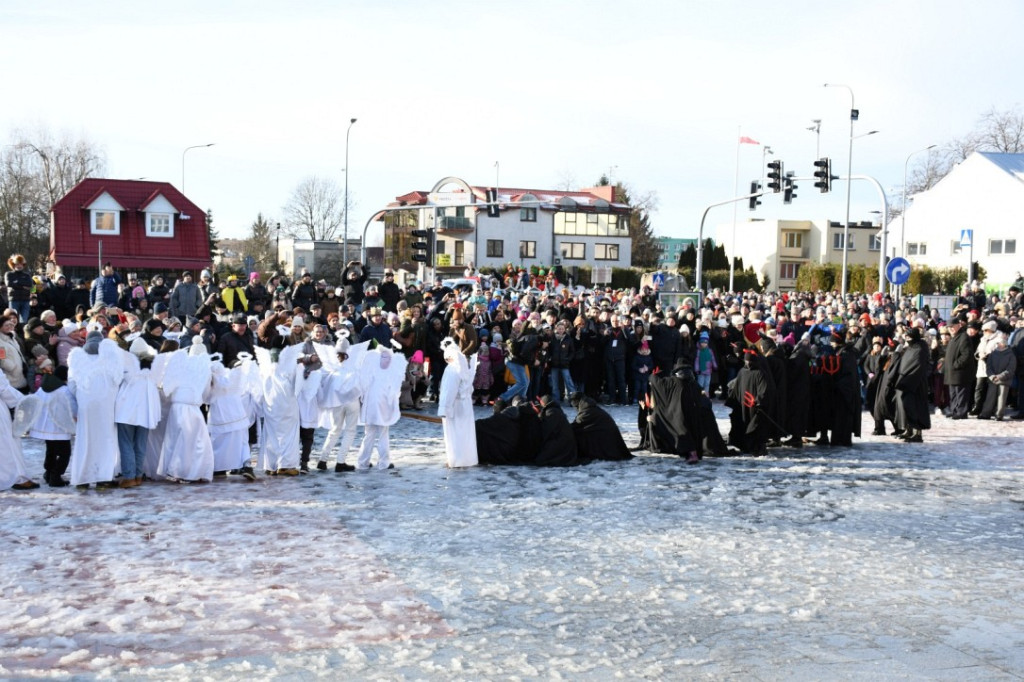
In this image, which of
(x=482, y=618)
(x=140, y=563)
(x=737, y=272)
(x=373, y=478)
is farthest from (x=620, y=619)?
(x=737, y=272)

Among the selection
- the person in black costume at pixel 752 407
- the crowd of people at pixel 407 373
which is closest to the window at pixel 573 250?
the crowd of people at pixel 407 373

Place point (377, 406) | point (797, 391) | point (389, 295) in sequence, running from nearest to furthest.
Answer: point (377, 406), point (797, 391), point (389, 295)

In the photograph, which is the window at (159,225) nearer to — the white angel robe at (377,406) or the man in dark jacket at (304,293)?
the man in dark jacket at (304,293)

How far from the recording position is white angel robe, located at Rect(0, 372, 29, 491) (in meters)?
11.6

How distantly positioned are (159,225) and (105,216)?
2.51 m

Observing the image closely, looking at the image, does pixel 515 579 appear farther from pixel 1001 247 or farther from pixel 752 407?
pixel 1001 247

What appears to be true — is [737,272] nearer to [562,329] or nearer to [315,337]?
[562,329]

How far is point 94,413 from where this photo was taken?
11766mm

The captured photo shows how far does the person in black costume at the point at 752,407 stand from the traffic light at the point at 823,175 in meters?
15.6

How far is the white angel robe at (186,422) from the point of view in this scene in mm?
12266

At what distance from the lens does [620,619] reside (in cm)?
771

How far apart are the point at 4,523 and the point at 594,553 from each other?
5415mm

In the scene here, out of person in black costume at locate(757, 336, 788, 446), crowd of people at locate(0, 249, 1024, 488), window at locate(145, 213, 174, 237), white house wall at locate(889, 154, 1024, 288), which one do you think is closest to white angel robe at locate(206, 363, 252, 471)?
crowd of people at locate(0, 249, 1024, 488)

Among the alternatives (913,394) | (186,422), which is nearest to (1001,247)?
(913,394)
